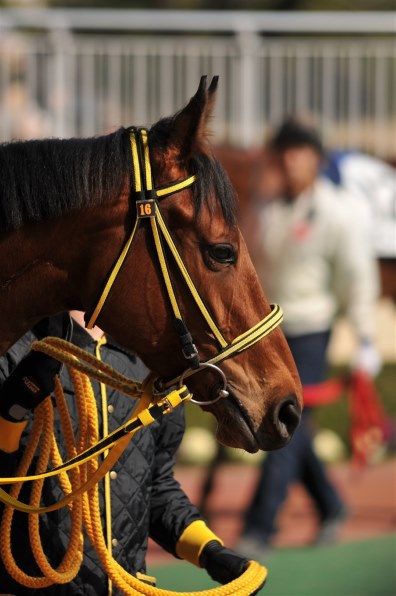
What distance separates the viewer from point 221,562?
2.63 metres

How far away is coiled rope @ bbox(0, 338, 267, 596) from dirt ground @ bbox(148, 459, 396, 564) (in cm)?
326

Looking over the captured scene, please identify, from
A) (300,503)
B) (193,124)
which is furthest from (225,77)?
(193,124)

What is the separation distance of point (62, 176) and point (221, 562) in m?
0.98

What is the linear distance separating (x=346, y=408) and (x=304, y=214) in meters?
3.33

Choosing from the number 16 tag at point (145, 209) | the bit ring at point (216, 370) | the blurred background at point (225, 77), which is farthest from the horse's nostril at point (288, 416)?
the blurred background at point (225, 77)

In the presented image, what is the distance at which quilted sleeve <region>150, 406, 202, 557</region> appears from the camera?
9.18 feet

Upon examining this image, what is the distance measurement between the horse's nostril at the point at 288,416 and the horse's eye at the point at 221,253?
0.32m

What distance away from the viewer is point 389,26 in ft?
28.7

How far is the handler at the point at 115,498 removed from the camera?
2551 mm

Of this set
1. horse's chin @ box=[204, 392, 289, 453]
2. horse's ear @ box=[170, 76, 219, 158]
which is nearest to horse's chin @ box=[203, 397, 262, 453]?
horse's chin @ box=[204, 392, 289, 453]

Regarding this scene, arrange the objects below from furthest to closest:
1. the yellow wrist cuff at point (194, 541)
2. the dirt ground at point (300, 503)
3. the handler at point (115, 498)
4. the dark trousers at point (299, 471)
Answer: the dirt ground at point (300, 503)
the dark trousers at point (299, 471)
the yellow wrist cuff at point (194, 541)
the handler at point (115, 498)

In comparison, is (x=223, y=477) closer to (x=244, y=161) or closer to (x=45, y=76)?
(x=244, y=161)

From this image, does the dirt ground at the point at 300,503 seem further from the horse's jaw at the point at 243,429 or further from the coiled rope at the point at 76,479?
the horse's jaw at the point at 243,429

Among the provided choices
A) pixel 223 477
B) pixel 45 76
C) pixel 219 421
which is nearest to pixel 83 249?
pixel 219 421
